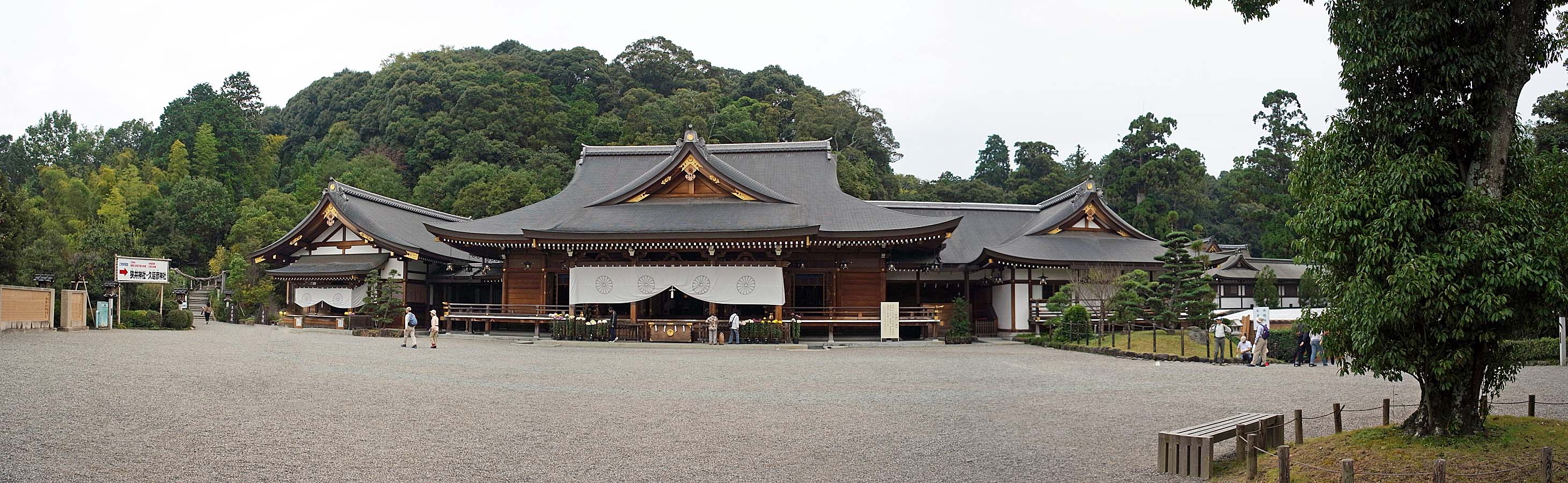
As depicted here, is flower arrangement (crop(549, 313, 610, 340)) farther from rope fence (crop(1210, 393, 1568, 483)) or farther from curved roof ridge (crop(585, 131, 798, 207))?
rope fence (crop(1210, 393, 1568, 483))

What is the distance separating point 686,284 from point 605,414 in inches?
556

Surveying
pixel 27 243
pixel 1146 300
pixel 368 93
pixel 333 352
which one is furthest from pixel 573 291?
pixel 368 93

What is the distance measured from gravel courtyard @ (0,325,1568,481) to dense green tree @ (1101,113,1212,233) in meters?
38.4

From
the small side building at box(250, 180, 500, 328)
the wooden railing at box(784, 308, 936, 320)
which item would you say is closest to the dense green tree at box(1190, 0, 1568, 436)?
the wooden railing at box(784, 308, 936, 320)

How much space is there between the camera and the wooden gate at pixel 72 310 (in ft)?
72.7

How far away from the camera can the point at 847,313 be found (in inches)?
980

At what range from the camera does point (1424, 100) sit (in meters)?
6.95

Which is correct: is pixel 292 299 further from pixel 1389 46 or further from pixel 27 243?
pixel 1389 46

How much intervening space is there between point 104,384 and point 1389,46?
14.0 metres

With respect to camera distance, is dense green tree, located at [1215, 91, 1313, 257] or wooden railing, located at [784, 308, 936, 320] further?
dense green tree, located at [1215, 91, 1313, 257]

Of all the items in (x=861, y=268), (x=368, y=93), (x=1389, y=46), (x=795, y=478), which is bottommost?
(x=795, y=478)

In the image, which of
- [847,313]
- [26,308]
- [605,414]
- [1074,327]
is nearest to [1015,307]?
[1074,327]

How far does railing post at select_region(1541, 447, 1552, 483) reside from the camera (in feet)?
18.7

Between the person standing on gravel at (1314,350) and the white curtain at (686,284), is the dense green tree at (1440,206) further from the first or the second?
the white curtain at (686,284)
